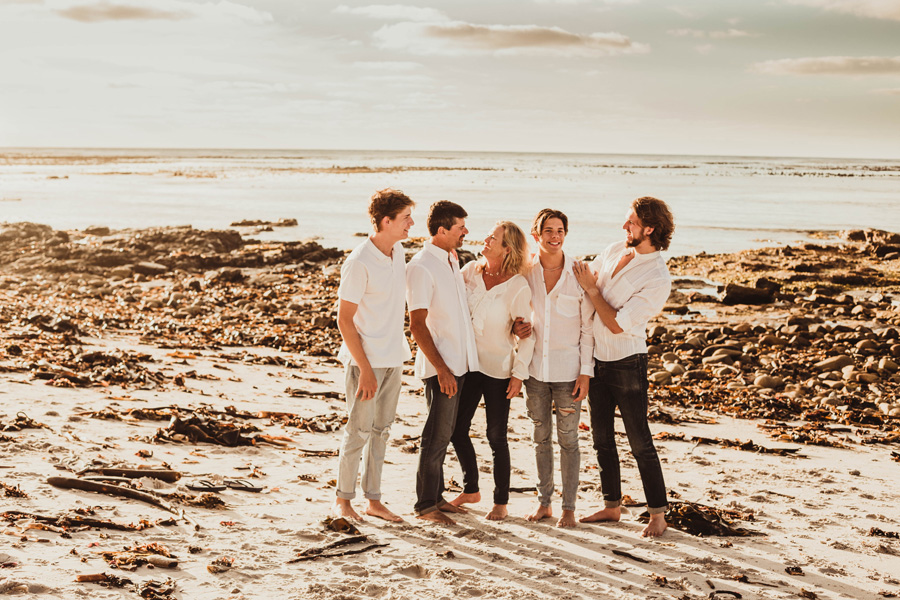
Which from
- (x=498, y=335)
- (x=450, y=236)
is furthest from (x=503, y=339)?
(x=450, y=236)

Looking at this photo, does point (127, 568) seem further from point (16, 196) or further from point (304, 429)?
point (16, 196)

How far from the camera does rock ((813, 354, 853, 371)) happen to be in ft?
37.0

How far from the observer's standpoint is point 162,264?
19469 millimetres

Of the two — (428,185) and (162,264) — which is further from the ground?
(428,185)

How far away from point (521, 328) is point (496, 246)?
591 mm

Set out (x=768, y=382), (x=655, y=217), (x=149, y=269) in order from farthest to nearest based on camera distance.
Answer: (x=149, y=269)
(x=768, y=382)
(x=655, y=217)

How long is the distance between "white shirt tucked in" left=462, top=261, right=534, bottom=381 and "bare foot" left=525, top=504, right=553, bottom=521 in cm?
96

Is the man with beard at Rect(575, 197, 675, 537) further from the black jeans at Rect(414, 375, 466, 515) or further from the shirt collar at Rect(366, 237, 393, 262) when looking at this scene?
the shirt collar at Rect(366, 237, 393, 262)

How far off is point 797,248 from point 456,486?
69.1 feet

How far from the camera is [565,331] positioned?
543 centimetres

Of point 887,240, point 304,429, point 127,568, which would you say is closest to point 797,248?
point 887,240

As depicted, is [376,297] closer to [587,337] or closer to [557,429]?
[587,337]

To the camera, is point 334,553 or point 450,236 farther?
point 450,236

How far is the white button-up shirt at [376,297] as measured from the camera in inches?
204
